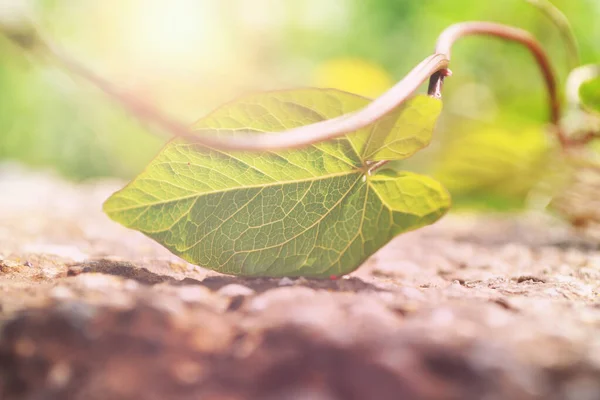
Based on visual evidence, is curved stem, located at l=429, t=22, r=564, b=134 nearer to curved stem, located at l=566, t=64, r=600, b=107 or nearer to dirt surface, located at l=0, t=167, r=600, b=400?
curved stem, located at l=566, t=64, r=600, b=107

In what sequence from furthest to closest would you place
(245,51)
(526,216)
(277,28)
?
(277,28) → (245,51) → (526,216)

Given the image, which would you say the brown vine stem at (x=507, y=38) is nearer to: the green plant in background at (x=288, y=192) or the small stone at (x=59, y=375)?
the green plant in background at (x=288, y=192)

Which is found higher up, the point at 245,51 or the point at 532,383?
the point at 245,51

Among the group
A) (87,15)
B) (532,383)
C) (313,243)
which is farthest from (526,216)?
(87,15)

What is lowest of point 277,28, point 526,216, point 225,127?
point 225,127

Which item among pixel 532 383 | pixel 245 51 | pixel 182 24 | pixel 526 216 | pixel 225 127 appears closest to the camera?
pixel 532 383

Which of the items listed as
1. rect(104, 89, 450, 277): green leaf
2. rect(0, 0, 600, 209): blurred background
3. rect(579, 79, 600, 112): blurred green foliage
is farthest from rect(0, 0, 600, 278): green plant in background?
rect(0, 0, 600, 209): blurred background

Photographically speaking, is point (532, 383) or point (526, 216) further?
point (526, 216)

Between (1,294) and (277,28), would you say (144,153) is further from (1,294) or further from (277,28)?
(1,294)

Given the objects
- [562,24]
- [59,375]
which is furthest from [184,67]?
[59,375]
